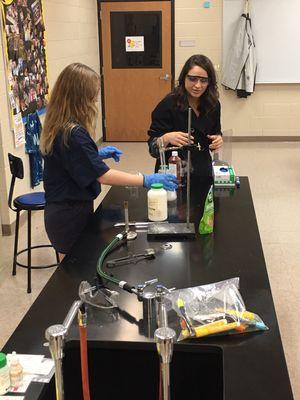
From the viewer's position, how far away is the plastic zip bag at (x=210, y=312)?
4.11 feet

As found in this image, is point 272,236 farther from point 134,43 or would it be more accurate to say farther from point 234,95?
point 134,43

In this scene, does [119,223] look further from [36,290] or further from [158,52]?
[158,52]

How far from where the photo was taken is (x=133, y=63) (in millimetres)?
6914

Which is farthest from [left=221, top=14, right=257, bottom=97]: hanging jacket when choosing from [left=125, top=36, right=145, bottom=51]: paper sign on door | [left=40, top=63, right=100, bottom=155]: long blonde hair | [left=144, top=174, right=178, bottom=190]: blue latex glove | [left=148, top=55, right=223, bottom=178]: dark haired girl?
[left=40, top=63, right=100, bottom=155]: long blonde hair

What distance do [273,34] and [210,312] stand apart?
6.00 meters

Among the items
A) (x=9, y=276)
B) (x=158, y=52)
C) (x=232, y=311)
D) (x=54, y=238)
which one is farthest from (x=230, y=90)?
(x=232, y=311)

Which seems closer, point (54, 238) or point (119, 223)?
point (119, 223)

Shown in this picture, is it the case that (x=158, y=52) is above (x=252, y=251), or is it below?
above

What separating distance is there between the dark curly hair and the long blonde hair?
734 mm

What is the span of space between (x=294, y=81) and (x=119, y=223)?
5.44 meters

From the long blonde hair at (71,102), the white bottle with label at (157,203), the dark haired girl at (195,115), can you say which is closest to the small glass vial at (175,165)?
the dark haired girl at (195,115)

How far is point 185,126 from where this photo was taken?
8.89ft

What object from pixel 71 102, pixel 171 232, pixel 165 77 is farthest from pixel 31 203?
pixel 165 77

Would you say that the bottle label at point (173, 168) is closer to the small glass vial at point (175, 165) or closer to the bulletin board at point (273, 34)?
the small glass vial at point (175, 165)
